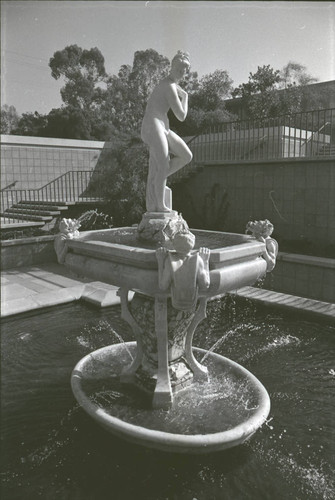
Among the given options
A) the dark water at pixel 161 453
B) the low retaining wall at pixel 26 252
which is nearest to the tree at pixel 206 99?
the low retaining wall at pixel 26 252

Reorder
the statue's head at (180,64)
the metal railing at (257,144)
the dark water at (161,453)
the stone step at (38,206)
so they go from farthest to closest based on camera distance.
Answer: the stone step at (38,206) < the metal railing at (257,144) < the statue's head at (180,64) < the dark water at (161,453)

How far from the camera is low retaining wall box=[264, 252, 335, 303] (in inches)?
255

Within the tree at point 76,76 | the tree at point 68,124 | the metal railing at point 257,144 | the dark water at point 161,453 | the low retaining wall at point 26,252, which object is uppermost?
the tree at point 76,76

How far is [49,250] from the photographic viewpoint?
9180 millimetres

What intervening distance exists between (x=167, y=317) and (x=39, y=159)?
36.3 feet

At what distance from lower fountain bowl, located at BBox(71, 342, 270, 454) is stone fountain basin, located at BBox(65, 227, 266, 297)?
90 centimetres

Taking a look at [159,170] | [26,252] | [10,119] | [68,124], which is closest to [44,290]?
[26,252]

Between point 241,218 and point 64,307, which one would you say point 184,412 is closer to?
point 64,307

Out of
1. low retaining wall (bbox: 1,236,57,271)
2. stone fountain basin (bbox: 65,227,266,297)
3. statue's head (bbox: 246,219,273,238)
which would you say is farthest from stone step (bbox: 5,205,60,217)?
statue's head (bbox: 246,219,273,238)

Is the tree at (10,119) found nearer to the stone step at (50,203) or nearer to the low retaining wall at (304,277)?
the stone step at (50,203)

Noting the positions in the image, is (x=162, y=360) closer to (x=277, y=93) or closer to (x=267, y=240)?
(x=267, y=240)

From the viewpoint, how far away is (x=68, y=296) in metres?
5.95

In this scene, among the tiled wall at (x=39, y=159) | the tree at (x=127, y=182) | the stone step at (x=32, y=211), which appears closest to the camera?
the tree at (x=127, y=182)

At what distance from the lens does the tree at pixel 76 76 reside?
20.5 m
